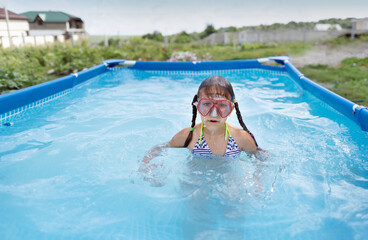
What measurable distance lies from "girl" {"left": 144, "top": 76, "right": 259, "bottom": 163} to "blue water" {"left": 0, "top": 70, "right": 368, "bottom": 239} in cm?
13

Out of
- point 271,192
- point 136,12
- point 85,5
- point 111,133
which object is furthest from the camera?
point 85,5

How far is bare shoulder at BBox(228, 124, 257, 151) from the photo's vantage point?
2.78 metres

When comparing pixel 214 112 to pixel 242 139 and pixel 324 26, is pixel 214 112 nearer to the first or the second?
pixel 242 139

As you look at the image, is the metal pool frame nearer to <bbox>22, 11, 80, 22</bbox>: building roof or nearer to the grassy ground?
the grassy ground

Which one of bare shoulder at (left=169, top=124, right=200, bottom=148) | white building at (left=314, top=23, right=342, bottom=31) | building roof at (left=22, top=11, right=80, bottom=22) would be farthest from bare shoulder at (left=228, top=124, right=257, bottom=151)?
building roof at (left=22, top=11, right=80, bottom=22)

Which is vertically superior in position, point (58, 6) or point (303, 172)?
point (58, 6)

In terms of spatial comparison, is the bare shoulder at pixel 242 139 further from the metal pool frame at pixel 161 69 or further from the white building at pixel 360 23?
the white building at pixel 360 23

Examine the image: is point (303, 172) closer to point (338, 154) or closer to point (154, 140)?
point (338, 154)

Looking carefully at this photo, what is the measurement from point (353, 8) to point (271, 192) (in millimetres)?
23664

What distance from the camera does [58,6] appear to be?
42.0 meters

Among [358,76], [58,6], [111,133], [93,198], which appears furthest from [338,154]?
[58,6]

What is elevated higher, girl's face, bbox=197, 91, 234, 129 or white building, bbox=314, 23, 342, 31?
white building, bbox=314, 23, 342, 31

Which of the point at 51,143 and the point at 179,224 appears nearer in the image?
the point at 179,224

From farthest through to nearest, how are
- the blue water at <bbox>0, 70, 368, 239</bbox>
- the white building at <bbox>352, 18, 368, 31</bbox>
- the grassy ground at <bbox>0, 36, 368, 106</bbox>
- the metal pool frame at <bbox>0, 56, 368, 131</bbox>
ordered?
the white building at <bbox>352, 18, 368, 31</bbox> → the grassy ground at <bbox>0, 36, 368, 106</bbox> → the metal pool frame at <bbox>0, 56, 368, 131</bbox> → the blue water at <bbox>0, 70, 368, 239</bbox>
